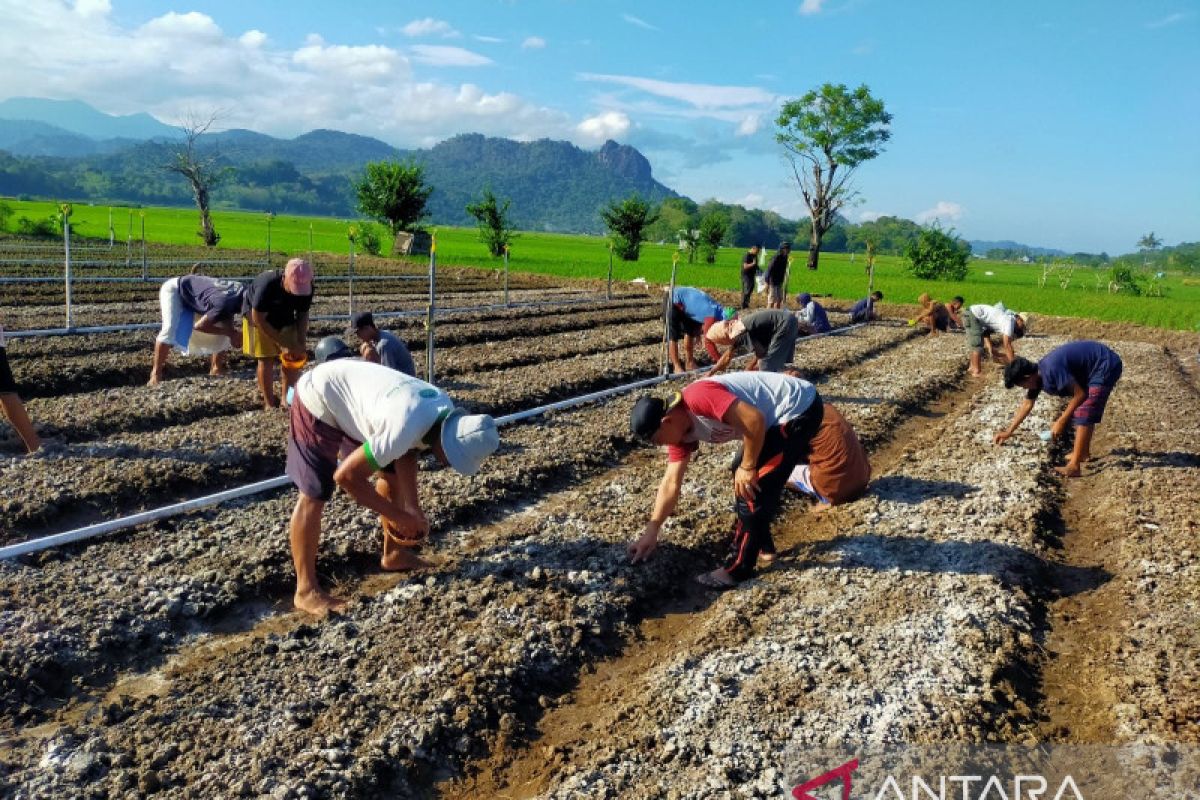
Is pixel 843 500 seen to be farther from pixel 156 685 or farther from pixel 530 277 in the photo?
pixel 530 277

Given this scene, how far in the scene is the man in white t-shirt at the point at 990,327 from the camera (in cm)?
1078

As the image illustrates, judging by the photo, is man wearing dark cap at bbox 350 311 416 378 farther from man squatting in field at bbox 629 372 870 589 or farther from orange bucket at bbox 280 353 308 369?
man squatting in field at bbox 629 372 870 589

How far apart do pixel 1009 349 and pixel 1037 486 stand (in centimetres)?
418

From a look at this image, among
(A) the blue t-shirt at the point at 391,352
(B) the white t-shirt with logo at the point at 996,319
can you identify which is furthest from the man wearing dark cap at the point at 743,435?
(B) the white t-shirt with logo at the point at 996,319

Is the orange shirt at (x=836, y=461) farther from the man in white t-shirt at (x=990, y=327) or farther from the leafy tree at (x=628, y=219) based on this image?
the leafy tree at (x=628, y=219)

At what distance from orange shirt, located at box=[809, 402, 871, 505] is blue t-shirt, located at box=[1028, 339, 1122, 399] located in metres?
2.16

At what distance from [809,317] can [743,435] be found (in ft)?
34.5

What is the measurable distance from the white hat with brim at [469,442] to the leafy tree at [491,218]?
27.8 m

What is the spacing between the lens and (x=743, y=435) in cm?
437

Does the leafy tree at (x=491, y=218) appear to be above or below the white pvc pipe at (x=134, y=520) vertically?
above

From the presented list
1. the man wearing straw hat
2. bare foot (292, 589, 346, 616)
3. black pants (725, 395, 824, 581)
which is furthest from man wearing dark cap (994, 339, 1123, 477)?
the man wearing straw hat

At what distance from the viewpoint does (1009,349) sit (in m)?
10.4

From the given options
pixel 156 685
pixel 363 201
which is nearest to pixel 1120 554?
pixel 156 685

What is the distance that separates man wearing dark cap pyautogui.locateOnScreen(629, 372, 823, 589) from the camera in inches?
165
